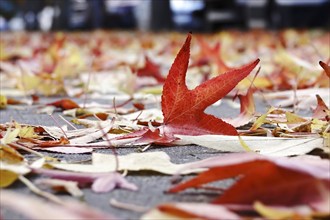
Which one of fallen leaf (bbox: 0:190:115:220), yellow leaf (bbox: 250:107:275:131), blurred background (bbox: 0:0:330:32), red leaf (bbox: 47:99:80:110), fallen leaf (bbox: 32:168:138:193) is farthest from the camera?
blurred background (bbox: 0:0:330:32)

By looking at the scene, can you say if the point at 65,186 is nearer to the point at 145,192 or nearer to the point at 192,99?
the point at 145,192

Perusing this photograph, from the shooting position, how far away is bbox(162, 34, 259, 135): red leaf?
0.77 meters

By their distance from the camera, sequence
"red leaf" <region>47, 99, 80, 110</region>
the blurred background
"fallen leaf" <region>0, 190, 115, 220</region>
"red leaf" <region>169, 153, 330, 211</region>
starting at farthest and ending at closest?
the blurred background
"red leaf" <region>47, 99, 80, 110</region>
"red leaf" <region>169, 153, 330, 211</region>
"fallen leaf" <region>0, 190, 115, 220</region>

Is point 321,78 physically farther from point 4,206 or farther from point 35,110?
point 4,206

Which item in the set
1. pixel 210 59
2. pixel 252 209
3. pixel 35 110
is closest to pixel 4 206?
pixel 252 209

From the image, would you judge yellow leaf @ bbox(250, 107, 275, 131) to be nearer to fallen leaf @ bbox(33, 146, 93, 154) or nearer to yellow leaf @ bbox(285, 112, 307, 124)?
yellow leaf @ bbox(285, 112, 307, 124)

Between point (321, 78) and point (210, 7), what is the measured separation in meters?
7.32

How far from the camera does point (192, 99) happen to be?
2.66 ft

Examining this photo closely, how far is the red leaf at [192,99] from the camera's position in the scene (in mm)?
768

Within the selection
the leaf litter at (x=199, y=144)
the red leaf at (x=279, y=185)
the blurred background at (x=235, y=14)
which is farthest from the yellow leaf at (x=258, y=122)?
the blurred background at (x=235, y=14)

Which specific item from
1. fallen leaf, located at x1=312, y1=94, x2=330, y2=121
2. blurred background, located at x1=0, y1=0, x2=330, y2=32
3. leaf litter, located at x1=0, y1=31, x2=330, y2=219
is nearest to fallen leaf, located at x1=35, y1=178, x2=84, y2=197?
leaf litter, located at x1=0, y1=31, x2=330, y2=219

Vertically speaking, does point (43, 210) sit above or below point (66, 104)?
above

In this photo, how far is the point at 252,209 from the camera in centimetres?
53

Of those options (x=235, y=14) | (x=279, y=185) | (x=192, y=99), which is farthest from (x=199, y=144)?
(x=235, y=14)
